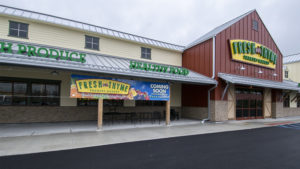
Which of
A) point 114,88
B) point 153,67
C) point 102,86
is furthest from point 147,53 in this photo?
point 102,86

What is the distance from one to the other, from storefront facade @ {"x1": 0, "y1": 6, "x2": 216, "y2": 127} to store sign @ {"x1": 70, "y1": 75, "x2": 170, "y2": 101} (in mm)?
63

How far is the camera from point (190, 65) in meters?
16.0

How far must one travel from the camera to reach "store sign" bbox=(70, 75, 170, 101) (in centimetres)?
885

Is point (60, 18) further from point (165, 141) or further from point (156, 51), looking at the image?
point (165, 141)

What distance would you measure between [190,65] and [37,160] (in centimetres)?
1373

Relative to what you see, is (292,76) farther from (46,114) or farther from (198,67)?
(46,114)

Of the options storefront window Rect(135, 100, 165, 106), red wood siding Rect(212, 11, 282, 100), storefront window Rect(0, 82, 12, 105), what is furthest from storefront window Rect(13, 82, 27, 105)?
red wood siding Rect(212, 11, 282, 100)

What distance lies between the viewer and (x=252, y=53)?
15.7 m

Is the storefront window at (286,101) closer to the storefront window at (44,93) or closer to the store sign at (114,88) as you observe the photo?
the store sign at (114,88)

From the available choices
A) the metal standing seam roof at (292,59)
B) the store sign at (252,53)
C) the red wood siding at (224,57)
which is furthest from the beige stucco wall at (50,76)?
the metal standing seam roof at (292,59)

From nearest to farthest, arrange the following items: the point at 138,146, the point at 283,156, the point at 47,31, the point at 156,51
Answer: the point at 283,156 < the point at 138,146 < the point at 47,31 < the point at 156,51

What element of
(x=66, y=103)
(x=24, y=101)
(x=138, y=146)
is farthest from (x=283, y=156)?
(x=24, y=101)

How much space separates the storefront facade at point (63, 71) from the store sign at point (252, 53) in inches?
169

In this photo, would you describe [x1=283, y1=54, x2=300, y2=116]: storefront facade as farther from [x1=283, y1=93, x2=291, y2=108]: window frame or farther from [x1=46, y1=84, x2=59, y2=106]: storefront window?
[x1=46, y1=84, x2=59, y2=106]: storefront window
